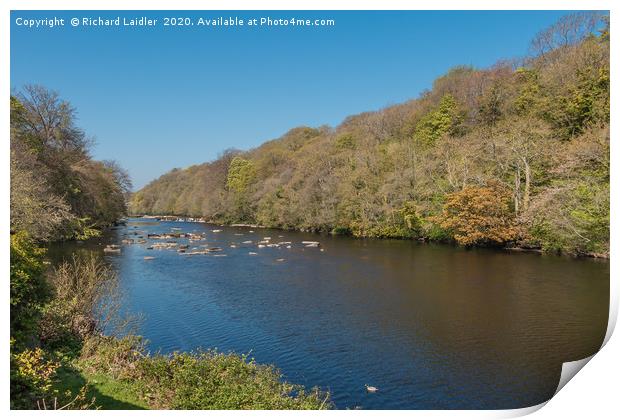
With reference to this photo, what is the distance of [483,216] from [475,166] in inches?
146

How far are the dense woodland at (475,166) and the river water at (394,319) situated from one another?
137 inches

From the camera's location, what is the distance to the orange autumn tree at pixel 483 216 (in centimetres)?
A: 2655

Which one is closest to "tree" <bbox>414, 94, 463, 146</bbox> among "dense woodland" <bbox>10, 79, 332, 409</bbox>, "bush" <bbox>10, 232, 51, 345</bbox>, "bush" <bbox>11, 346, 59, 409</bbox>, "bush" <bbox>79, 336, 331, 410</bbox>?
"dense woodland" <bbox>10, 79, 332, 409</bbox>

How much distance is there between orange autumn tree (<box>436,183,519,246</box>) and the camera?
1045 inches

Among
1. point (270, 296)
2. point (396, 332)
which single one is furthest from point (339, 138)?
point (396, 332)

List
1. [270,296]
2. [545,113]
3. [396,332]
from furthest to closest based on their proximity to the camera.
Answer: [545,113]
[270,296]
[396,332]

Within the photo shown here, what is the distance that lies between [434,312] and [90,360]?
947 cm

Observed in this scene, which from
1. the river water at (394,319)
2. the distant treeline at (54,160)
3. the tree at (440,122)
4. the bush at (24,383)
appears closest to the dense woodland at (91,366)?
the bush at (24,383)

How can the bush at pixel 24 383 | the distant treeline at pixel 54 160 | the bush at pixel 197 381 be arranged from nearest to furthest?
the bush at pixel 24 383
the bush at pixel 197 381
the distant treeline at pixel 54 160

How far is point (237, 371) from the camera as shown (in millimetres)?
8375

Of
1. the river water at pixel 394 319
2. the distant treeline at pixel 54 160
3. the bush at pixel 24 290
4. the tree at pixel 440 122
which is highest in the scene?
the tree at pixel 440 122

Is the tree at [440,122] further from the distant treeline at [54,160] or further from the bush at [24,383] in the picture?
the bush at [24,383]

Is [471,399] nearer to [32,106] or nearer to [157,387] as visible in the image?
[157,387]
